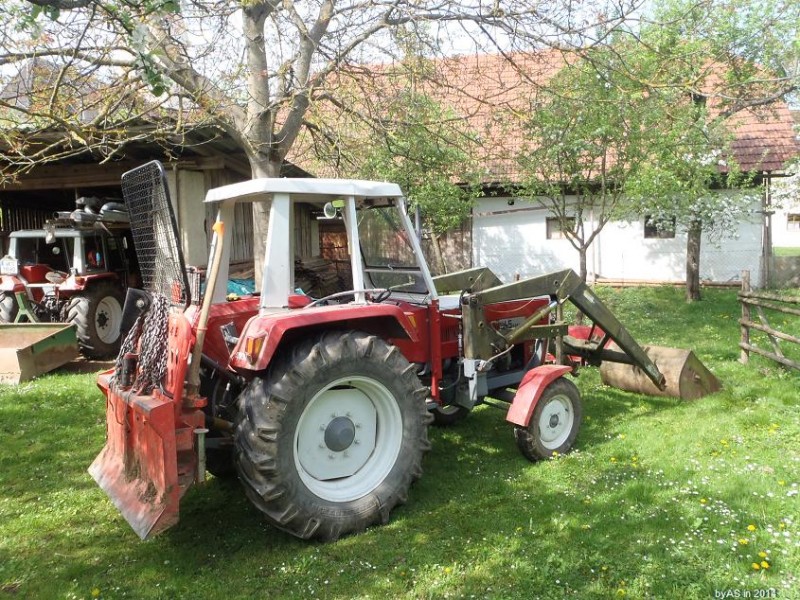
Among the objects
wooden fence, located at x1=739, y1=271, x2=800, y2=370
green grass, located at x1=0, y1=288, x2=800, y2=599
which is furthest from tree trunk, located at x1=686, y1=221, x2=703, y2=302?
green grass, located at x1=0, y1=288, x2=800, y2=599

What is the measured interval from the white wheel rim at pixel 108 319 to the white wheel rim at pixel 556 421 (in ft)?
Result: 22.0

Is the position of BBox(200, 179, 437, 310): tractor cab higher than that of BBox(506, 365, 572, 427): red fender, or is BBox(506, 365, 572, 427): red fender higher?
BBox(200, 179, 437, 310): tractor cab

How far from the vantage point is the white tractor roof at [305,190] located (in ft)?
11.4

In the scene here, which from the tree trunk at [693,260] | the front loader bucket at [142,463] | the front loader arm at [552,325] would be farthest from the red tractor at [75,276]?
the tree trunk at [693,260]

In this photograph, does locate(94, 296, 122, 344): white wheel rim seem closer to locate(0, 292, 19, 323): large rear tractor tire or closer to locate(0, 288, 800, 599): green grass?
locate(0, 292, 19, 323): large rear tractor tire

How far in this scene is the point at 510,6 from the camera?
677 cm

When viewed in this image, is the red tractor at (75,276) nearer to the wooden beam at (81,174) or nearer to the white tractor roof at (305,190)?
the wooden beam at (81,174)

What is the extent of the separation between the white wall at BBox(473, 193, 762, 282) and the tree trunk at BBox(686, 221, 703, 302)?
4.80 ft

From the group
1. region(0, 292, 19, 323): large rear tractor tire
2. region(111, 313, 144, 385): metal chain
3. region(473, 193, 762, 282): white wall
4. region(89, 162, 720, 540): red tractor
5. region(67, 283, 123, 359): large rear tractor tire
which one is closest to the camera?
region(89, 162, 720, 540): red tractor

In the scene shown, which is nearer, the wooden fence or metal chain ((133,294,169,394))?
metal chain ((133,294,169,394))

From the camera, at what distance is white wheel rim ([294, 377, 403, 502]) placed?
11.6 ft

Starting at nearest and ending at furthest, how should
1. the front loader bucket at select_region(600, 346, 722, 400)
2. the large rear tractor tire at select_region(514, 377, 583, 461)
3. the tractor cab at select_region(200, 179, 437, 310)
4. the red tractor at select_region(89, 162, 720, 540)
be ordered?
the red tractor at select_region(89, 162, 720, 540) < the tractor cab at select_region(200, 179, 437, 310) < the large rear tractor tire at select_region(514, 377, 583, 461) < the front loader bucket at select_region(600, 346, 722, 400)

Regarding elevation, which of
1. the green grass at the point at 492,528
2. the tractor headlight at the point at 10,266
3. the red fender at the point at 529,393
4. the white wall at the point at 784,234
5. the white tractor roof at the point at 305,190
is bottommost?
the green grass at the point at 492,528

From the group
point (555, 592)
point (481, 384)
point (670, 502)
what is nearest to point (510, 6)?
point (481, 384)
